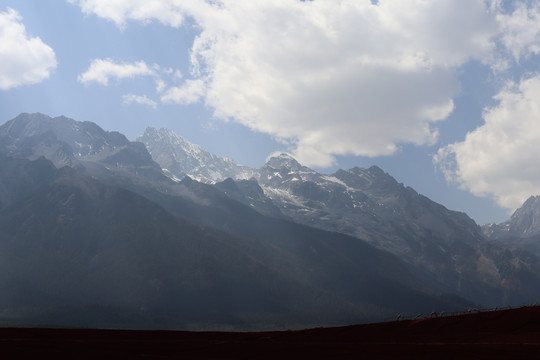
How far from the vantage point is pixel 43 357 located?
48062 millimetres

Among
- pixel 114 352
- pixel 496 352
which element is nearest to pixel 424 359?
pixel 496 352

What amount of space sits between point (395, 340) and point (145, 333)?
34.8m

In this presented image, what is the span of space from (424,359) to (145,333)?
4350cm

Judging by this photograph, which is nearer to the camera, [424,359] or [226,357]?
[424,359]

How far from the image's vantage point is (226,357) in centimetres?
5181

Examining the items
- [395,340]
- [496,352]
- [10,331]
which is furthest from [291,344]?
[10,331]

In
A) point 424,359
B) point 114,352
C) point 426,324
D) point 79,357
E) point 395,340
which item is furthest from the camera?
point 426,324

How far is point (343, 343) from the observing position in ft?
202

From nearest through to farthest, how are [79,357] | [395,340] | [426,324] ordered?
[79,357] → [395,340] → [426,324]

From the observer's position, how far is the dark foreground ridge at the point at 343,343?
4950cm

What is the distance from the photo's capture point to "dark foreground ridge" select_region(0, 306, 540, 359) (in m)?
49.5

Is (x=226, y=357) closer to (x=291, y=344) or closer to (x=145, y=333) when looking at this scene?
(x=291, y=344)

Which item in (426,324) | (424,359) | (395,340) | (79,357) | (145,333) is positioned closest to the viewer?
(424,359)

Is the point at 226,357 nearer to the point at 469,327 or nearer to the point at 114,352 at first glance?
the point at 114,352
